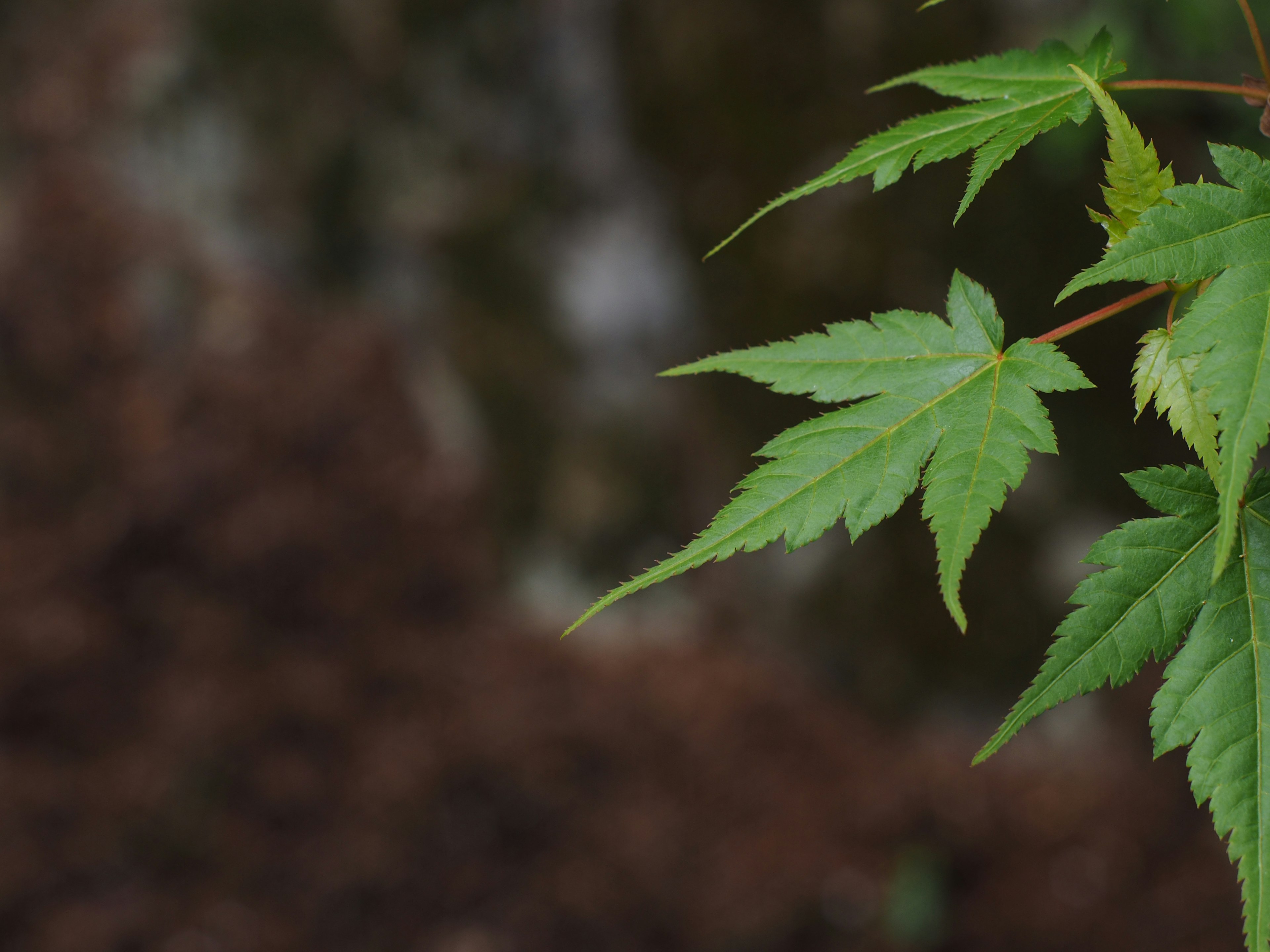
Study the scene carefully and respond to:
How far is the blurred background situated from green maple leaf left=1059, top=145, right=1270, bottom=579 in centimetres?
207

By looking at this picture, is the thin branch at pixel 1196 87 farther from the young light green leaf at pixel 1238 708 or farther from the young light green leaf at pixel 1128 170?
the young light green leaf at pixel 1238 708

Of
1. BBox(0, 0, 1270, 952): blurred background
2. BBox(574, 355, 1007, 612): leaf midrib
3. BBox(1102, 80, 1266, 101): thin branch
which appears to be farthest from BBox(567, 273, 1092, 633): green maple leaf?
BBox(0, 0, 1270, 952): blurred background

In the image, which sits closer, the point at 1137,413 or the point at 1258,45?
the point at 1137,413

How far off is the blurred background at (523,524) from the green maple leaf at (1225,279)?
207 cm

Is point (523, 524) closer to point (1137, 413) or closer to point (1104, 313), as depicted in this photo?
point (1104, 313)

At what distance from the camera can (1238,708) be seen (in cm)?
87

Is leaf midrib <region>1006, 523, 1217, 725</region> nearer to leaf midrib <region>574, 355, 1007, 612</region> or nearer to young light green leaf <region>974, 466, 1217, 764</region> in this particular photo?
young light green leaf <region>974, 466, 1217, 764</region>

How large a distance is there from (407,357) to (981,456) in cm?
521

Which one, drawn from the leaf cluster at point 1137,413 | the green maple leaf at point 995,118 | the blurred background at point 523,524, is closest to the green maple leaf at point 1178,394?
the leaf cluster at point 1137,413

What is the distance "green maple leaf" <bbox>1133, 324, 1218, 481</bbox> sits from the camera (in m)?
0.90

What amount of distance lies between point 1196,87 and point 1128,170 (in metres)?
0.21

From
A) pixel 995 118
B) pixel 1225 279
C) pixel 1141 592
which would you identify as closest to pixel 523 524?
pixel 995 118

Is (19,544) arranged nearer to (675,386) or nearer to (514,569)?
(514,569)

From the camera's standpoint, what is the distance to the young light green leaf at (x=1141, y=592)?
36.6 inches
